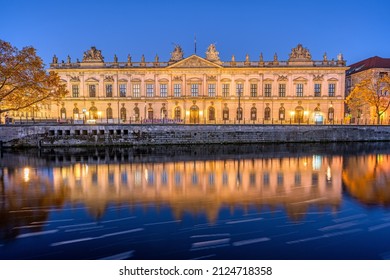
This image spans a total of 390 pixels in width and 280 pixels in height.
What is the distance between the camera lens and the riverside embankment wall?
1593 inches

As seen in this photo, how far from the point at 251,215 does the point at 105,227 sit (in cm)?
541

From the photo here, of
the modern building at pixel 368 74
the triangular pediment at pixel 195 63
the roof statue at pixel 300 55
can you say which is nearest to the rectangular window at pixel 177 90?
the triangular pediment at pixel 195 63

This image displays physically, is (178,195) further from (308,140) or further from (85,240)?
(308,140)

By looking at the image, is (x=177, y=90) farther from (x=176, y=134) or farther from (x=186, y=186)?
(x=186, y=186)

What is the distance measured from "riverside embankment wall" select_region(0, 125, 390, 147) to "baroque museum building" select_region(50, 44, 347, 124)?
38.4ft

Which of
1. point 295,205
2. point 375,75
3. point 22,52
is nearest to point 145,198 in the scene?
point 295,205

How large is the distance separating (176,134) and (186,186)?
25.5m

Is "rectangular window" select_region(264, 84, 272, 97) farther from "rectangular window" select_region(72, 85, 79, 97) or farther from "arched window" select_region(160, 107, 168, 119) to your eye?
"rectangular window" select_region(72, 85, 79, 97)

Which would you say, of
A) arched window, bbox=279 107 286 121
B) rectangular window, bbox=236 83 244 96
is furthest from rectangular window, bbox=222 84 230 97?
arched window, bbox=279 107 286 121

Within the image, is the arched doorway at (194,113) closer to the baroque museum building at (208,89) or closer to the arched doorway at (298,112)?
the baroque museum building at (208,89)

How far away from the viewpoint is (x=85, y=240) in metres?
9.87

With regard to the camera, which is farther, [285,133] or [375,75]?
[375,75]

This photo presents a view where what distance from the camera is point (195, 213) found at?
1252 cm

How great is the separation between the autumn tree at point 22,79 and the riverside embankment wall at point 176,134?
373 centimetres
